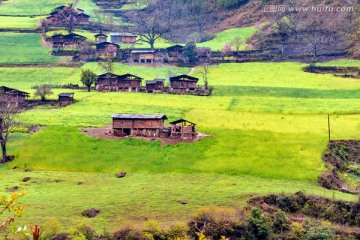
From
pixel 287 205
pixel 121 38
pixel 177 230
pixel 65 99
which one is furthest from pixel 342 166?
pixel 121 38

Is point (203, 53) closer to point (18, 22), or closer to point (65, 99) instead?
point (65, 99)

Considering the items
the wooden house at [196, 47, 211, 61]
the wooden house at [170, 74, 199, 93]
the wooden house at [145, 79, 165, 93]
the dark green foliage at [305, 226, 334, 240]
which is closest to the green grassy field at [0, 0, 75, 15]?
the wooden house at [196, 47, 211, 61]

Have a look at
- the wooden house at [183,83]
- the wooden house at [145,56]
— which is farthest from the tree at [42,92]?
the wooden house at [145,56]

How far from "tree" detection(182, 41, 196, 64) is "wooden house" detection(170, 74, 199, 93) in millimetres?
22787

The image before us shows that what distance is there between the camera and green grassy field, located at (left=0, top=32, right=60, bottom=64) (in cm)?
Answer: 12900

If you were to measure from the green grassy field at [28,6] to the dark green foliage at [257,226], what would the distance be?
131 meters

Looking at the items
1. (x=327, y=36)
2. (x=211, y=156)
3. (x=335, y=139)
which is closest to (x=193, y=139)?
(x=211, y=156)

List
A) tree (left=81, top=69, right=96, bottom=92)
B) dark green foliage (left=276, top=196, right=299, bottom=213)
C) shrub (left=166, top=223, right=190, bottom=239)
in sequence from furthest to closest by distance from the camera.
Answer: tree (left=81, top=69, right=96, bottom=92) < dark green foliage (left=276, top=196, right=299, bottom=213) < shrub (left=166, top=223, right=190, bottom=239)

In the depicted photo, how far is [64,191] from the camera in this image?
55938mm

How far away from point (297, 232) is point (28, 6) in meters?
145

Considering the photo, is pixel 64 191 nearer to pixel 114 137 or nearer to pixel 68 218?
pixel 68 218

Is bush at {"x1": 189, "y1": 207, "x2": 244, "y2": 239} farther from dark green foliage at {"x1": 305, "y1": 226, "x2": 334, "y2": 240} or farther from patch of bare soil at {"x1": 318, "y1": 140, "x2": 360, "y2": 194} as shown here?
patch of bare soil at {"x1": 318, "y1": 140, "x2": 360, "y2": 194}

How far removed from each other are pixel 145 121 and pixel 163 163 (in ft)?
33.3

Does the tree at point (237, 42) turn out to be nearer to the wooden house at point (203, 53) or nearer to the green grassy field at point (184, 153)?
the wooden house at point (203, 53)
